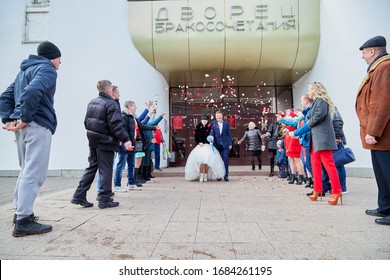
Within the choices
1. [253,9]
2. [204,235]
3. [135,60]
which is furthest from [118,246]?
[253,9]

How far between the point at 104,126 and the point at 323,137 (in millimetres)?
3059

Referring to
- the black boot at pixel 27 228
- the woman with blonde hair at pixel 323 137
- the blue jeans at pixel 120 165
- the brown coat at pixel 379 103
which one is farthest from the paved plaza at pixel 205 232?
the blue jeans at pixel 120 165

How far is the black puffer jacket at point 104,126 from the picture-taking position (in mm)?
3645

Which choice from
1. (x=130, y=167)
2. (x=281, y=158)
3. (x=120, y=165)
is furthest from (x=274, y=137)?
(x=120, y=165)

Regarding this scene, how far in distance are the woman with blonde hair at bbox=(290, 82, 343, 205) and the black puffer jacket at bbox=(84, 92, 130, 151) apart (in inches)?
105

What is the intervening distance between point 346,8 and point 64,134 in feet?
31.0

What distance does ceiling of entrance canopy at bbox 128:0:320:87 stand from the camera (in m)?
8.95

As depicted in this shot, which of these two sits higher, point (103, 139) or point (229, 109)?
point (229, 109)

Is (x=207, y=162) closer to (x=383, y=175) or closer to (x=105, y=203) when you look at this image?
(x=105, y=203)

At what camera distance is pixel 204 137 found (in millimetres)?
7500

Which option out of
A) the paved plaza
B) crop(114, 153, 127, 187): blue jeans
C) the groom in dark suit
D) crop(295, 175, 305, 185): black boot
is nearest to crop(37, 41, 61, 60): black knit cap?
the paved plaza

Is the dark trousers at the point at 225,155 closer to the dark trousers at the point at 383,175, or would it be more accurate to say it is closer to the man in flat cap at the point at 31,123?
the dark trousers at the point at 383,175

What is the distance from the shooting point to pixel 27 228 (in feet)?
8.09

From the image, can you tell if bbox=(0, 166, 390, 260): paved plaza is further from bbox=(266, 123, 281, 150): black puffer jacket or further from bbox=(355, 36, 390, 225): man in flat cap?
bbox=(266, 123, 281, 150): black puffer jacket
